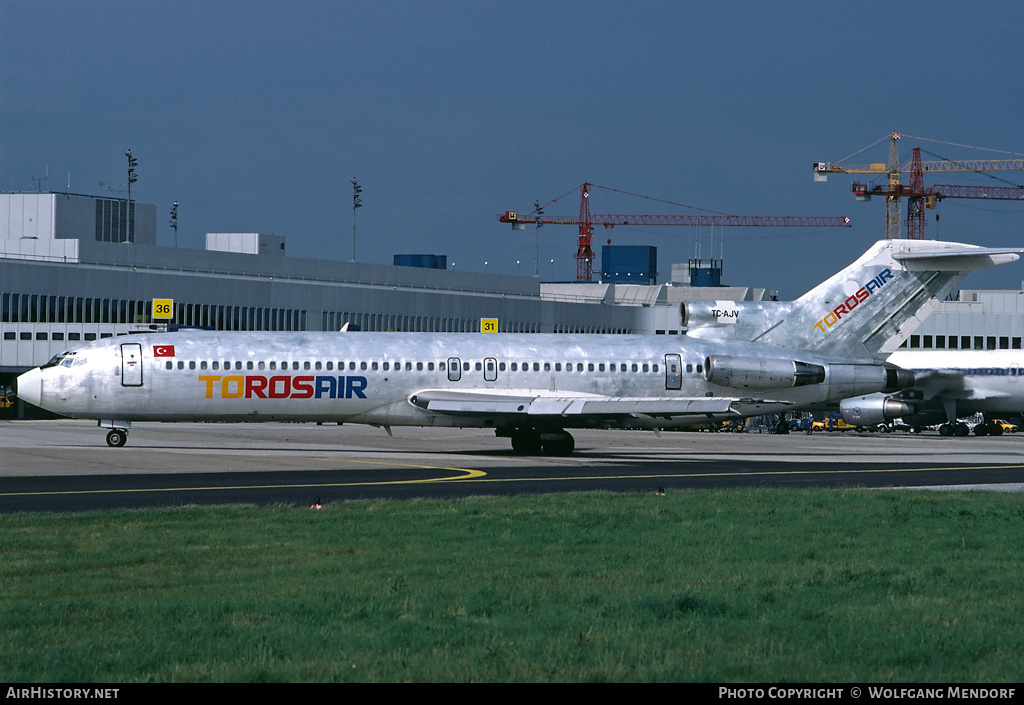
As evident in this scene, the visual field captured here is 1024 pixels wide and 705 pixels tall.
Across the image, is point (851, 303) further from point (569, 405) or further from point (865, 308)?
point (569, 405)

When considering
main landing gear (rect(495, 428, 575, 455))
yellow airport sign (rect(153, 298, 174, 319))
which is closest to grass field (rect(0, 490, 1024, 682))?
main landing gear (rect(495, 428, 575, 455))

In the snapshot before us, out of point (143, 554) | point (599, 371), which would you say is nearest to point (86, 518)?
point (143, 554)

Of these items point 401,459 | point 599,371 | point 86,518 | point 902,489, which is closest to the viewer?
point 86,518

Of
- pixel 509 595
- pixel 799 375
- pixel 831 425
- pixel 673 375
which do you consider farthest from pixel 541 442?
pixel 831 425

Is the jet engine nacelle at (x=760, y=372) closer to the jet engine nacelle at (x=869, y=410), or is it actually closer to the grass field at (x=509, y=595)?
the grass field at (x=509, y=595)

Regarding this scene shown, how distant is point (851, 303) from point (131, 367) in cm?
2388


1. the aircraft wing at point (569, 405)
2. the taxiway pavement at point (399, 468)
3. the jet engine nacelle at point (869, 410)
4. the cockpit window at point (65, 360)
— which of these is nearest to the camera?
the taxiway pavement at point (399, 468)

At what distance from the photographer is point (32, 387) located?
38.5 metres

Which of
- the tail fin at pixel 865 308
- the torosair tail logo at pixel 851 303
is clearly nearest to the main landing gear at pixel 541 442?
the tail fin at pixel 865 308

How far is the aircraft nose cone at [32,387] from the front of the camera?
38312 millimetres

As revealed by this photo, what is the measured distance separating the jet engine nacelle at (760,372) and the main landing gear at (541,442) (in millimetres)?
5191

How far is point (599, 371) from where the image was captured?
40.2 m

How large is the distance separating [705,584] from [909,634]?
303 centimetres

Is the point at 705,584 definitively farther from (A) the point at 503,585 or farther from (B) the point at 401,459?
(B) the point at 401,459
